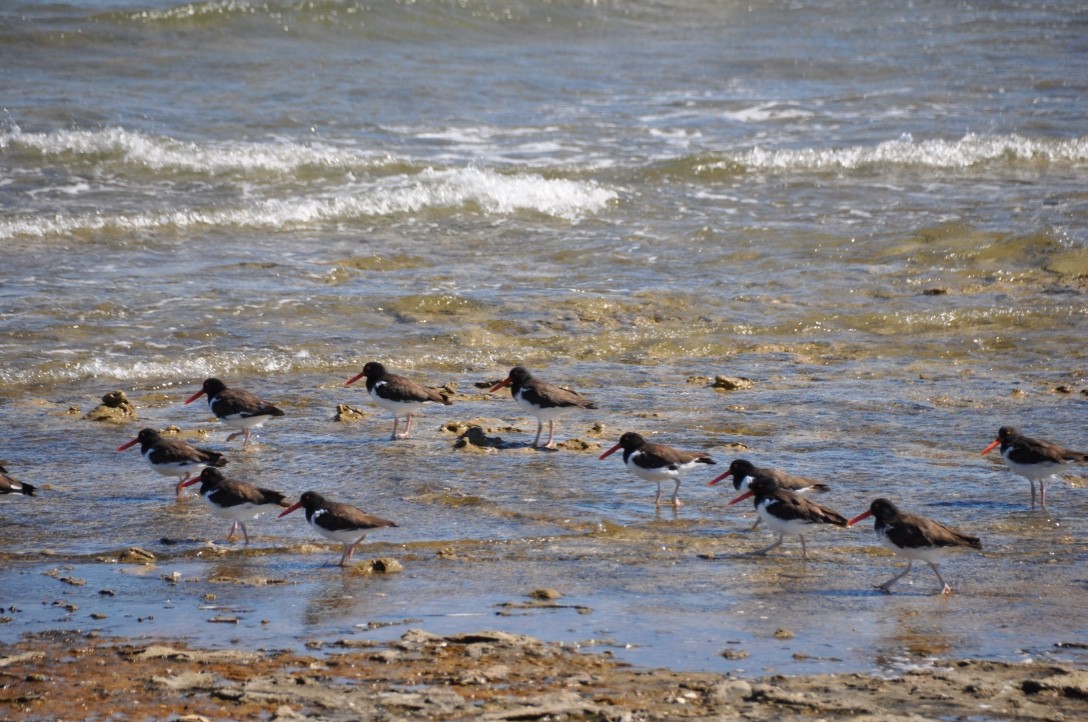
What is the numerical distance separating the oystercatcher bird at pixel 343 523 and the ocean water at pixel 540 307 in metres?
0.20

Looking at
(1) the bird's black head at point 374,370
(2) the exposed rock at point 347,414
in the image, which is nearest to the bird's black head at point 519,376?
(1) the bird's black head at point 374,370

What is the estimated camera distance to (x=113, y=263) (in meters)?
15.3

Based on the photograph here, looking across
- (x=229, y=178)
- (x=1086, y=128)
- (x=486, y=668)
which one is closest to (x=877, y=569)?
(x=486, y=668)

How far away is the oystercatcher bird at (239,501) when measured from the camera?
8.18 meters

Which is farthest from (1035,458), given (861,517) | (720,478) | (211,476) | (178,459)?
(178,459)

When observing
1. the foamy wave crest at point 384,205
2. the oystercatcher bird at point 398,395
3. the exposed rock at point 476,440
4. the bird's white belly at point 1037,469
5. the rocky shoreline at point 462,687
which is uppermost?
the foamy wave crest at point 384,205

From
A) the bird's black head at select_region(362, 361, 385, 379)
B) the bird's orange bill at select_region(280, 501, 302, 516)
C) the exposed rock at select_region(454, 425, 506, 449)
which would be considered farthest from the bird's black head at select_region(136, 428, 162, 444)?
the exposed rock at select_region(454, 425, 506, 449)

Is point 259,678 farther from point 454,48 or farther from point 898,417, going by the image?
point 454,48

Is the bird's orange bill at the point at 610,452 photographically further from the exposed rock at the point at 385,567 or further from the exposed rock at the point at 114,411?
the exposed rock at the point at 114,411

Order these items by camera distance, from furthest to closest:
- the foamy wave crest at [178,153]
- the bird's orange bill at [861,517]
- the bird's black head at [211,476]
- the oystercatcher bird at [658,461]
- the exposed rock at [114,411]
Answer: the foamy wave crest at [178,153], the exposed rock at [114,411], the oystercatcher bird at [658,461], the bird's black head at [211,476], the bird's orange bill at [861,517]

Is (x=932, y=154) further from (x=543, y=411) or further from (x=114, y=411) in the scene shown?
(x=114, y=411)

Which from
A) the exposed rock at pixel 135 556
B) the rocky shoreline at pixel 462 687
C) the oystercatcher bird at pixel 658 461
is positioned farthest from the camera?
the oystercatcher bird at pixel 658 461

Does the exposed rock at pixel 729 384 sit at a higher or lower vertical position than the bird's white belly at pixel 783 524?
higher

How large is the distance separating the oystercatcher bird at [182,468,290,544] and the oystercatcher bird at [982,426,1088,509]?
5.01 meters
